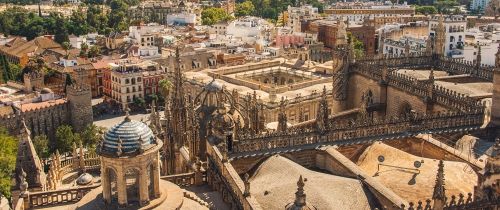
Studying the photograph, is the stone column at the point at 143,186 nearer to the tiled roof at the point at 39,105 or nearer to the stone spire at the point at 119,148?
the stone spire at the point at 119,148

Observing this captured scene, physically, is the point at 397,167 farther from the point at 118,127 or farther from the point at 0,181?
the point at 0,181

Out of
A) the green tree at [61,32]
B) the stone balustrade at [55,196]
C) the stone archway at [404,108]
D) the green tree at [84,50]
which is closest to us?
the stone balustrade at [55,196]

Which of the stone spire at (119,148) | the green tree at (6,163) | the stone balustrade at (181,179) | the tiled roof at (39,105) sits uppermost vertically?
the stone spire at (119,148)

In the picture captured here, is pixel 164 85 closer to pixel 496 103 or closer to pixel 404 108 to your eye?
pixel 404 108

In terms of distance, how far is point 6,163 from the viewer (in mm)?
57000

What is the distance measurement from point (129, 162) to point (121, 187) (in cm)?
87

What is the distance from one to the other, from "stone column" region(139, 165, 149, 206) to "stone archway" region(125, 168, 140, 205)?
34 centimetres

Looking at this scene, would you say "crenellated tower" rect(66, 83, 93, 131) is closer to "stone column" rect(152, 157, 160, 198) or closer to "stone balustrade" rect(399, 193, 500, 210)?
"stone column" rect(152, 157, 160, 198)

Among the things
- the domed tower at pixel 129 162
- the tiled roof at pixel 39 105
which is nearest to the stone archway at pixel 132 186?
the domed tower at pixel 129 162

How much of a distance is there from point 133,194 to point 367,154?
12367 millimetres

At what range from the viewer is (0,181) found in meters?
52.8

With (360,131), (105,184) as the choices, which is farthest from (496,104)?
(105,184)

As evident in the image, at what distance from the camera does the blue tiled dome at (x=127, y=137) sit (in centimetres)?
1839

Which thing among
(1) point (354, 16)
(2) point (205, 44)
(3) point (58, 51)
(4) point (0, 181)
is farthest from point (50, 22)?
(4) point (0, 181)
